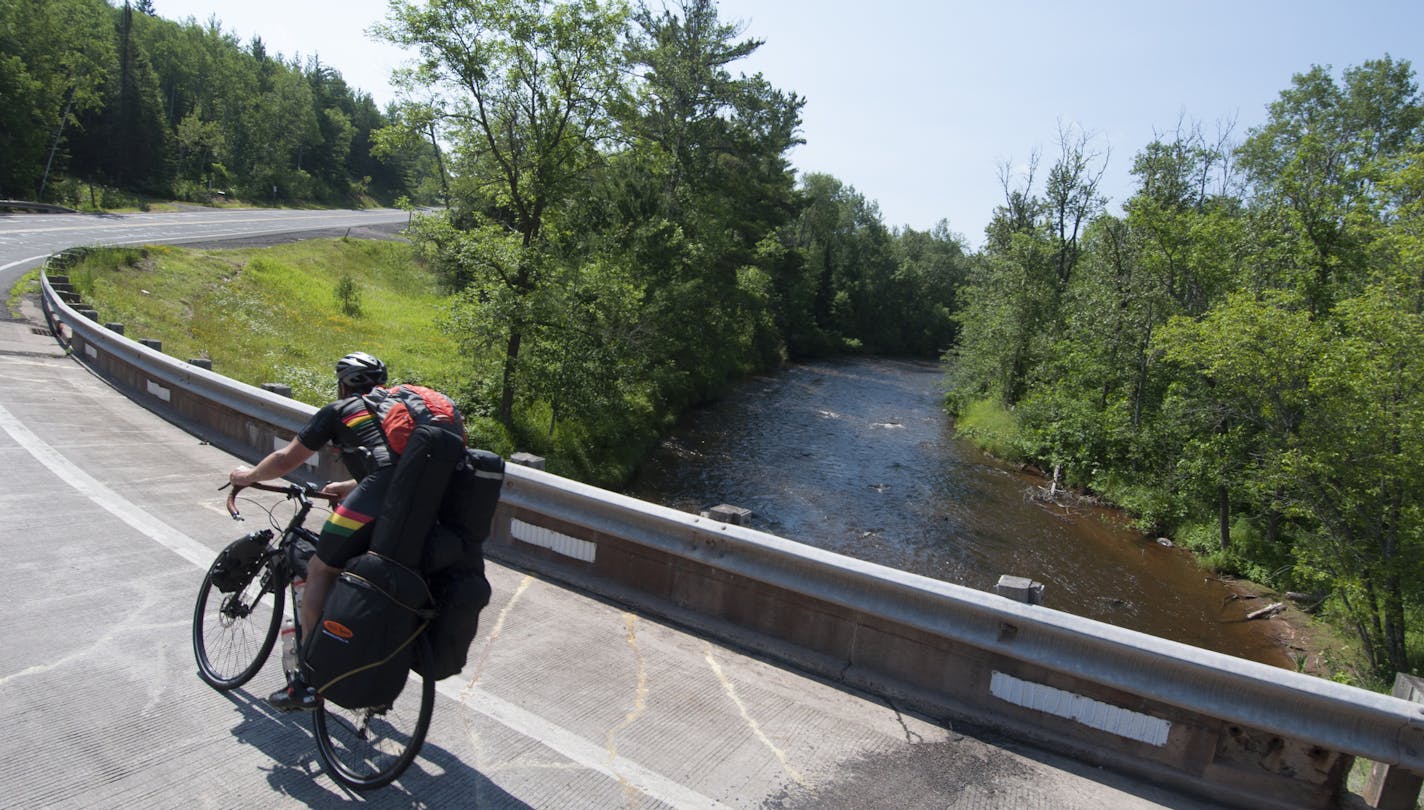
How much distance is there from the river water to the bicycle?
41.0 ft

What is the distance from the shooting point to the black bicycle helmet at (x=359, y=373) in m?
3.73

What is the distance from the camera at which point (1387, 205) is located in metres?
17.0

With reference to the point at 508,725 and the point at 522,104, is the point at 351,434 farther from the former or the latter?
the point at 522,104

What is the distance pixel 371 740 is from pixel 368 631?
0.74m

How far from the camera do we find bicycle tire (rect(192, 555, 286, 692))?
406 centimetres

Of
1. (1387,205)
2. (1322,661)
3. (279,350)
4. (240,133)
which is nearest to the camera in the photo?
(1322,661)

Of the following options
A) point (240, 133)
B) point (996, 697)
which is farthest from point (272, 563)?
point (240, 133)

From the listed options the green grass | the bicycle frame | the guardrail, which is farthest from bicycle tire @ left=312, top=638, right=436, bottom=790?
the green grass

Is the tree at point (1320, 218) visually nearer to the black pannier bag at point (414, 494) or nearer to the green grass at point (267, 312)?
the black pannier bag at point (414, 494)

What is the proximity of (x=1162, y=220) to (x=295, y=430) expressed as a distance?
2170 cm

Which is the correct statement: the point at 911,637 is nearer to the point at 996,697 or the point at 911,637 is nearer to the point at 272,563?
the point at 996,697

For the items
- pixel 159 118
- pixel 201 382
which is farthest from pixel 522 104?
pixel 159 118

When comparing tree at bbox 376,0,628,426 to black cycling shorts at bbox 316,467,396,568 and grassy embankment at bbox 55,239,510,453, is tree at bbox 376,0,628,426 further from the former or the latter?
black cycling shorts at bbox 316,467,396,568

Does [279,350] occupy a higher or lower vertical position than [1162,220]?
lower
